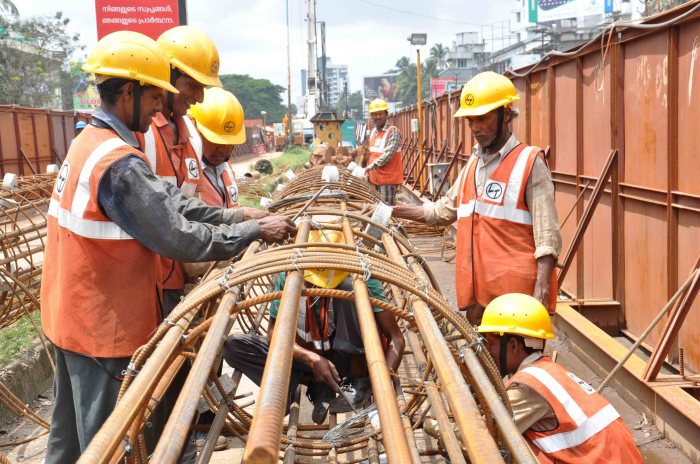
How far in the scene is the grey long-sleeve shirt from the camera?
2809 millimetres

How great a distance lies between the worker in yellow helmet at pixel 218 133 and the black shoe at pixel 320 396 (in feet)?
4.30

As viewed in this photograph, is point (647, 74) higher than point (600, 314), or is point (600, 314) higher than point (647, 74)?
point (647, 74)

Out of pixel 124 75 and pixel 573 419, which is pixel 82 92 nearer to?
pixel 124 75

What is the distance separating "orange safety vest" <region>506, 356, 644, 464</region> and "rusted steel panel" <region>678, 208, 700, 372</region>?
243cm

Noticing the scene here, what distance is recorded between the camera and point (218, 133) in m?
4.86

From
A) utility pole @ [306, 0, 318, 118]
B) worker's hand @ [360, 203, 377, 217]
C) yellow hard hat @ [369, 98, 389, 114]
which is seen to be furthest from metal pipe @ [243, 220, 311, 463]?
utility pole @ [306, 0, 318, 118]

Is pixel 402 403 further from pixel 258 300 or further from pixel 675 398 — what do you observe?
pixel 675 398

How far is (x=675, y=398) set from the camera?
4.30m

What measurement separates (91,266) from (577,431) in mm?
1934

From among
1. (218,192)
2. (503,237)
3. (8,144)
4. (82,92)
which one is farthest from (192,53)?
(82,92)

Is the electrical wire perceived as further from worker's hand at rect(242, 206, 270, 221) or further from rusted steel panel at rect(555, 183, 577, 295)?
worker's hand at rect(242, 206, 270, 221)

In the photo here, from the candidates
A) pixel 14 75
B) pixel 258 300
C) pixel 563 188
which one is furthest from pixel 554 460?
pixel 14 75

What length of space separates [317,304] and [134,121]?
4.99 feet

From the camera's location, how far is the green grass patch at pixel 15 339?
5.74 m
